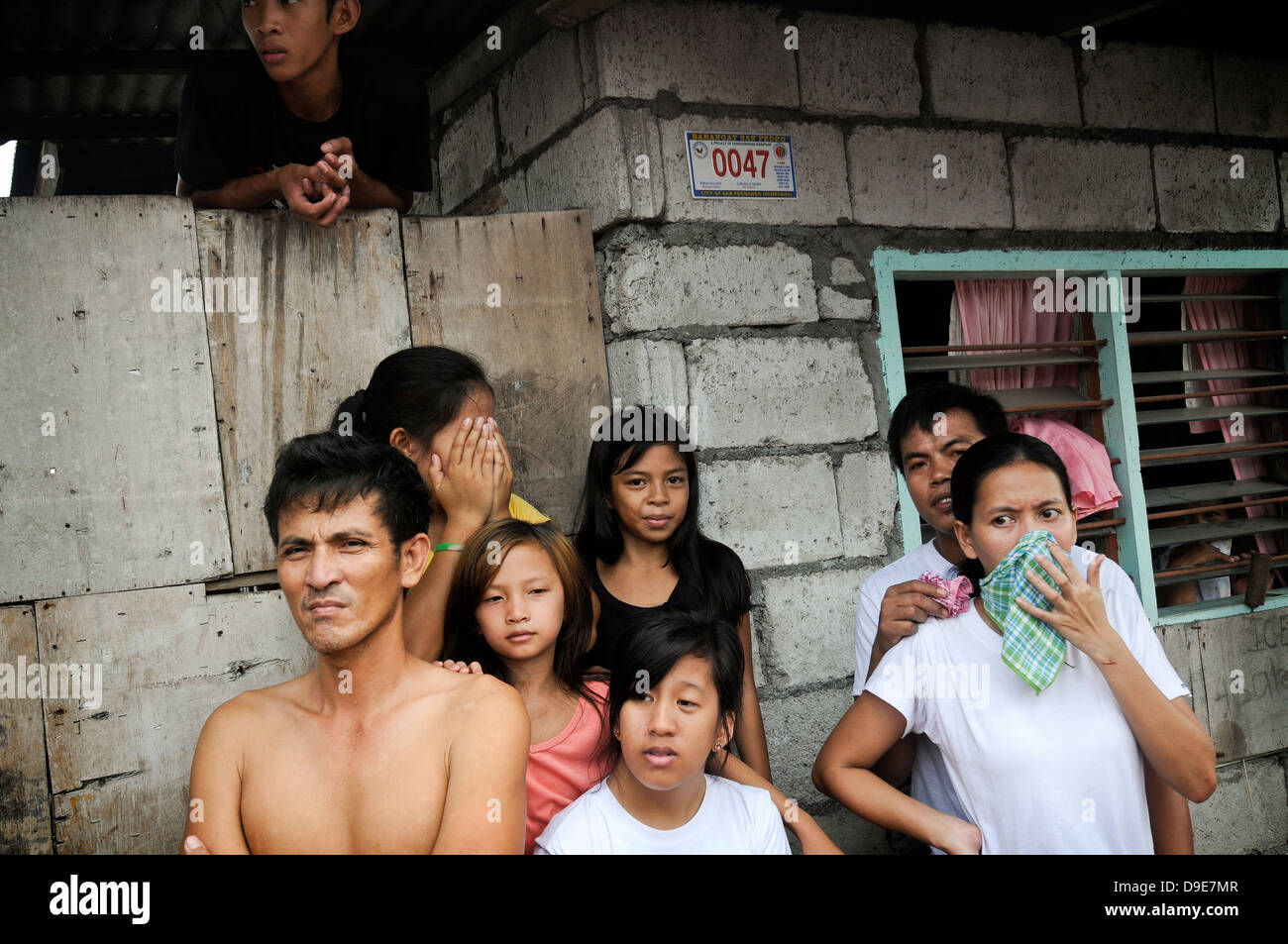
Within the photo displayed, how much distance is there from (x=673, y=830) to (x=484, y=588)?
68 centimetres

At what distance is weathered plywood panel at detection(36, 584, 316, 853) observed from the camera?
261 centimetres

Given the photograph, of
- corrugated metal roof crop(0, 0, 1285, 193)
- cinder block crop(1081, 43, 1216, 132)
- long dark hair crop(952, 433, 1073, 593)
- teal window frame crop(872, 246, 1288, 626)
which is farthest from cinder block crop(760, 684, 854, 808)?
cinder block crop(1081, 43, 1216, 132)

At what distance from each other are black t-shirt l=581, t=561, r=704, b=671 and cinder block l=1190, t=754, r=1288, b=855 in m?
2.37

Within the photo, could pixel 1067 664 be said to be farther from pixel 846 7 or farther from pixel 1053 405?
pixel 846 7

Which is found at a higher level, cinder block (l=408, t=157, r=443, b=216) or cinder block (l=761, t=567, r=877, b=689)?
cinder block (l=408, t=157, r=443, b=216)

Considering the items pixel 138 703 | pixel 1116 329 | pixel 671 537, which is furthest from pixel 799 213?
pixel 138 703

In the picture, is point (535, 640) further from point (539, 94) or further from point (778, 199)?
point (539, 94)

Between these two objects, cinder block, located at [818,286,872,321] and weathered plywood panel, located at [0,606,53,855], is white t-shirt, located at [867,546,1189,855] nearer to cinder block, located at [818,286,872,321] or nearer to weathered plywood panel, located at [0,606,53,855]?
cinder block, located at [818,286,872,321]

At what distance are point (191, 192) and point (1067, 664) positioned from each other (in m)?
2.51

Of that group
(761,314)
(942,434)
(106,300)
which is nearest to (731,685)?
(942,434)

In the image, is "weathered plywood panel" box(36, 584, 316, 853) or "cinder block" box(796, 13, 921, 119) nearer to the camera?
"weathered plywood panel" box(36, 584, 316, 853)

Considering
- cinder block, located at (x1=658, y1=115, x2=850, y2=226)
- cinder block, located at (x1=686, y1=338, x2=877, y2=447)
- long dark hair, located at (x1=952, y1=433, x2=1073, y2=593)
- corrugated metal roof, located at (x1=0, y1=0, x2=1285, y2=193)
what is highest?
corrugated metal roof, located at (x1=0, y1=0, x2=1285, y2=193)

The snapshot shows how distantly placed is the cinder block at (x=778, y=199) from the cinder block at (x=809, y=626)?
3.80 ft

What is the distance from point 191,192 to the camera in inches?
116
